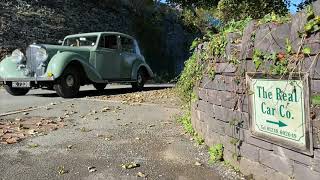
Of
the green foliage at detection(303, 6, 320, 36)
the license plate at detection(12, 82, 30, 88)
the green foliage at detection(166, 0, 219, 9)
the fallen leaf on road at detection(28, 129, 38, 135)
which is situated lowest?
the fallen leaf on road at detection(28, 129, 38, 135)

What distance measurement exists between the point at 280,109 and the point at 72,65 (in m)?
8.58

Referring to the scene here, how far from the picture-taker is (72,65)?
39.2ft

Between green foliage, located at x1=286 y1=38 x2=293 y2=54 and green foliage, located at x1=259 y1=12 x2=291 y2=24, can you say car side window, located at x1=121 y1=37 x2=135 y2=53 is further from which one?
green foliage, located at x1=286 y1=38 x2=293 y2=54

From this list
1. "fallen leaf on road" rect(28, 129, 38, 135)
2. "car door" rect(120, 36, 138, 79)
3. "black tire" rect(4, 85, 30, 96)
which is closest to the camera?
"fallen leaf on road" rect(28, 129, 38, 135)

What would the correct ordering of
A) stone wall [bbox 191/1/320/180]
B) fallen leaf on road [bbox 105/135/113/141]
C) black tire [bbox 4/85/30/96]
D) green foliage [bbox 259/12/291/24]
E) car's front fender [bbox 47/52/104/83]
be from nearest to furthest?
stone wall [bbox 191/1/320/180] < green foliage [bbox 259/12/291/24] < fallen leaf on road [bbox 105/135/113/141] < car's front fender [bbox 47/52/104/83] < black tire [bbox 4/85/30/96]

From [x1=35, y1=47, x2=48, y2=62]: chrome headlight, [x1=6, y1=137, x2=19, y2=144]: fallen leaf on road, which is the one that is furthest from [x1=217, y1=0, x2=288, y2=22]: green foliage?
[x1=6, y1=137, x2=19, y2=144]: fallen leaf on road

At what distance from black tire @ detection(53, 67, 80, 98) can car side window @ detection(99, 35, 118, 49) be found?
1.44 m

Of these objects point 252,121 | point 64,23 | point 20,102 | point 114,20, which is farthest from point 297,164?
point 114,20

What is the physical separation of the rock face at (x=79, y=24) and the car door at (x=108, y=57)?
7.54 meters

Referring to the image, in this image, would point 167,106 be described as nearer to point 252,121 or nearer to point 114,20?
point 252,121

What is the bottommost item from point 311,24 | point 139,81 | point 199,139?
point 199,139

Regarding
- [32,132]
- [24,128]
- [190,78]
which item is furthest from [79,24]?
[190,78]

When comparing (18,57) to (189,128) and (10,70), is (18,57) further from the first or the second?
(189,128)

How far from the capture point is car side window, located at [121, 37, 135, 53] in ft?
46.2
